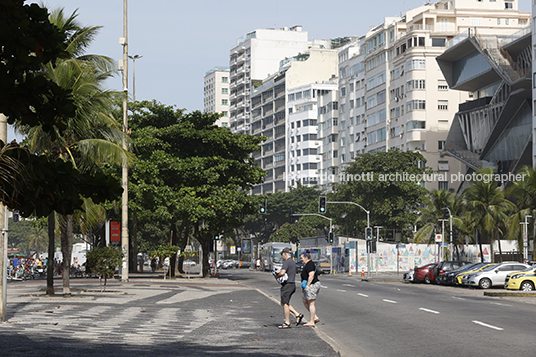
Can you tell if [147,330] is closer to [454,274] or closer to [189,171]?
[189,171]

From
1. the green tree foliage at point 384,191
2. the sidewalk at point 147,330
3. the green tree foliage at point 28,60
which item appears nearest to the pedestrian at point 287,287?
the sidewalk at point 147,330

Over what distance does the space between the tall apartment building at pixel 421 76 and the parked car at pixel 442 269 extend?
55998 millimetres

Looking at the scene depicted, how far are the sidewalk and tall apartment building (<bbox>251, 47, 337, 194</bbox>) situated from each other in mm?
119468

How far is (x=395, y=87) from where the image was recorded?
358 feet

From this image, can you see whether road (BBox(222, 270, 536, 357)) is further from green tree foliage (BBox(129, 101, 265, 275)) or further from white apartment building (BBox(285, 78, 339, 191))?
white apartment building (BBox(285, 78, 339, 191))

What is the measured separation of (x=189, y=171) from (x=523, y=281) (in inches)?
783

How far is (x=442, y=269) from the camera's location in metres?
46.6

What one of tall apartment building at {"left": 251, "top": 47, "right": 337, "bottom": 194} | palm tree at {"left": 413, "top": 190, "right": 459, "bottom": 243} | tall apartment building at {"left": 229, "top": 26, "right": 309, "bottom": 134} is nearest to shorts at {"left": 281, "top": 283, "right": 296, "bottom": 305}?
palm tree at {"left": 413, "top": 190, "right": 459, "bottom": 243}

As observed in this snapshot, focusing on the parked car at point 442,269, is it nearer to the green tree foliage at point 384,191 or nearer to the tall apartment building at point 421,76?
the green tree foliage at point 384,191

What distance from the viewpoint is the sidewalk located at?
39.3ft

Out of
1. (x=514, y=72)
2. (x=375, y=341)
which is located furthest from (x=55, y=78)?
(x=514, y=72)

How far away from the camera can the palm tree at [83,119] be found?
23.9 m

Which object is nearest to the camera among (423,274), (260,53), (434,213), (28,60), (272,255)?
(28,60)

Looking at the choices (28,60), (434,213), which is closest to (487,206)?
(434,213)
